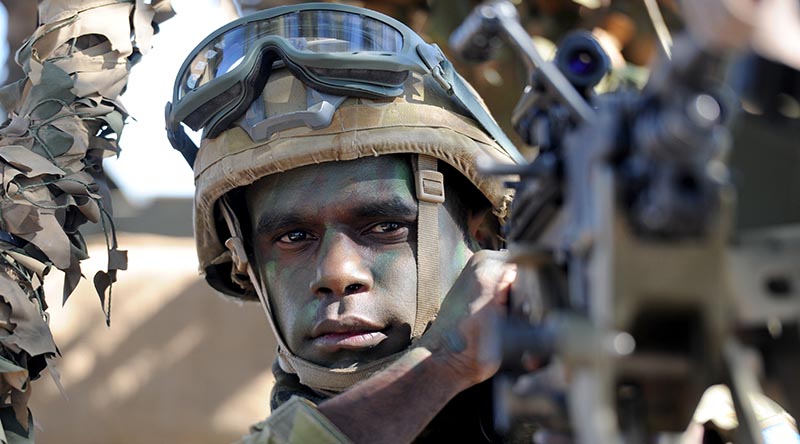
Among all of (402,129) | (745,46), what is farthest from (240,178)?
(745,46)

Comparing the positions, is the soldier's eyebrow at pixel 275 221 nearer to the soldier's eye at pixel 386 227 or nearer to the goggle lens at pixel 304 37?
the soldier's eye at pixel 386 227

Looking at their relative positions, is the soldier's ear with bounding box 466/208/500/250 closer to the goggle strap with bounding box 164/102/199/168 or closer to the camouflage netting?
the goggle strap with bounding box 164/102/199/168

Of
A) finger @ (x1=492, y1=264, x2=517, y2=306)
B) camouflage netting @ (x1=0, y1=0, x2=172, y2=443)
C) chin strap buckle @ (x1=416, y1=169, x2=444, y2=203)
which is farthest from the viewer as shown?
camouflage netting @ (x1=0, y1=0, x2=172, y2=443)

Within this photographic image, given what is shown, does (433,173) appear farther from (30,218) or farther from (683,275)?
(683,275)

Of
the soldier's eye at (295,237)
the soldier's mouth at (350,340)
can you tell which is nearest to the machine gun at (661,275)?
the soldier's mouth at (350,340)

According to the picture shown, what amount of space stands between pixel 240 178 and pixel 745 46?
2.16 m

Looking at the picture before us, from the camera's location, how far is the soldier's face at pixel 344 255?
10.6 ft

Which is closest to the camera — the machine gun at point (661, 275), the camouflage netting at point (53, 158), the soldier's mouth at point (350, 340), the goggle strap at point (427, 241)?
the machine gun at point (661, 275)

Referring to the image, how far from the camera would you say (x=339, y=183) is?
3.40m

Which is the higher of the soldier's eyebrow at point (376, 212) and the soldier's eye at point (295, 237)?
the soldier's eyebrow at point (376, 212)

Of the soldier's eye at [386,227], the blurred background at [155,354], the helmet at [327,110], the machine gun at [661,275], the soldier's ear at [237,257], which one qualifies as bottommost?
the blurred background at [155,354]

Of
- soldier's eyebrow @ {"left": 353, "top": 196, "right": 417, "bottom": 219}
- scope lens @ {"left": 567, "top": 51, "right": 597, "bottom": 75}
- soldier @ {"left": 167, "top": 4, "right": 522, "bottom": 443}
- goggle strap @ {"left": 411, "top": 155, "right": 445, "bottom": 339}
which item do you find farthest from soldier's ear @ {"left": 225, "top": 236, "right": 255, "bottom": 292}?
scope lens @ {"left": 567, "top": 51, "right": 597, "bottom": 75}

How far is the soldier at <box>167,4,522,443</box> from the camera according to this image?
128 inches

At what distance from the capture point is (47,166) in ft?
12.1
